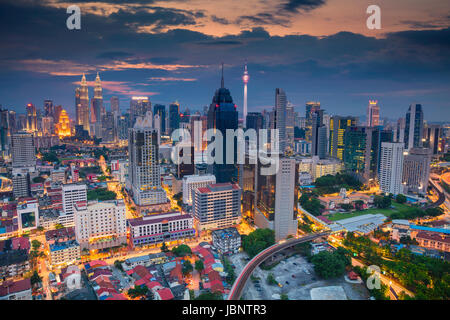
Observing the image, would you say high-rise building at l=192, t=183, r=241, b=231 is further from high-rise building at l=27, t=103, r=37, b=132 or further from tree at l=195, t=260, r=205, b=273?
high-rise building at l=27, t=103, r=37, b=132

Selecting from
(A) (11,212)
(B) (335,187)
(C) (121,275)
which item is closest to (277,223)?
(C) (121,275)

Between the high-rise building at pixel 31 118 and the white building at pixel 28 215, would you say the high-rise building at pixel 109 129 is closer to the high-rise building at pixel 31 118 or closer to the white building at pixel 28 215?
the high-rise building at pixel 31 118

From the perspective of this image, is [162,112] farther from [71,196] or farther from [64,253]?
[64,253]

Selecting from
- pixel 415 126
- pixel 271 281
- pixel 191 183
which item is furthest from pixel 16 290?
pixel 415 126
